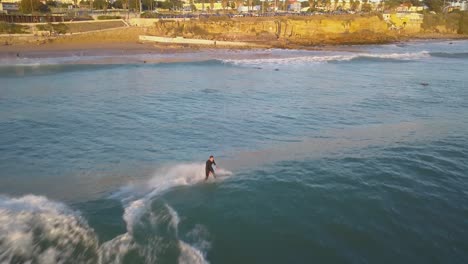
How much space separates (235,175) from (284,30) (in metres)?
69.9

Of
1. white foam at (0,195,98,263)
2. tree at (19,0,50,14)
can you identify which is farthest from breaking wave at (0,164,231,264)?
tree at (19,0,50,14)

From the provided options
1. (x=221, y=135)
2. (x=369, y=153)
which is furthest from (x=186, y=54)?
(x=369, y=153)

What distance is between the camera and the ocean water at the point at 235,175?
10438mm

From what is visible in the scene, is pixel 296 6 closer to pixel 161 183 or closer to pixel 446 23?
pixel 446 23

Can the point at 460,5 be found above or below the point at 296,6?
above

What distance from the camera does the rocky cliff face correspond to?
7450cm

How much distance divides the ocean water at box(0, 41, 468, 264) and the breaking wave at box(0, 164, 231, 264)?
0.15ft

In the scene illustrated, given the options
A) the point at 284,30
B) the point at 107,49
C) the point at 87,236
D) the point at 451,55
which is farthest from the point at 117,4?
the point at 87,236

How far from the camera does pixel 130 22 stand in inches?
2953

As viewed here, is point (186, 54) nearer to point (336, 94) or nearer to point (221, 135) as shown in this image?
point (336, 94)

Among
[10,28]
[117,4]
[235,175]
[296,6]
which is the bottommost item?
[235,175]

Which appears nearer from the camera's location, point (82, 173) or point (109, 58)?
point (82, 173)

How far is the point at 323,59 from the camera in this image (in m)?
53.4

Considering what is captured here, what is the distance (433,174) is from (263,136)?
313 inches
